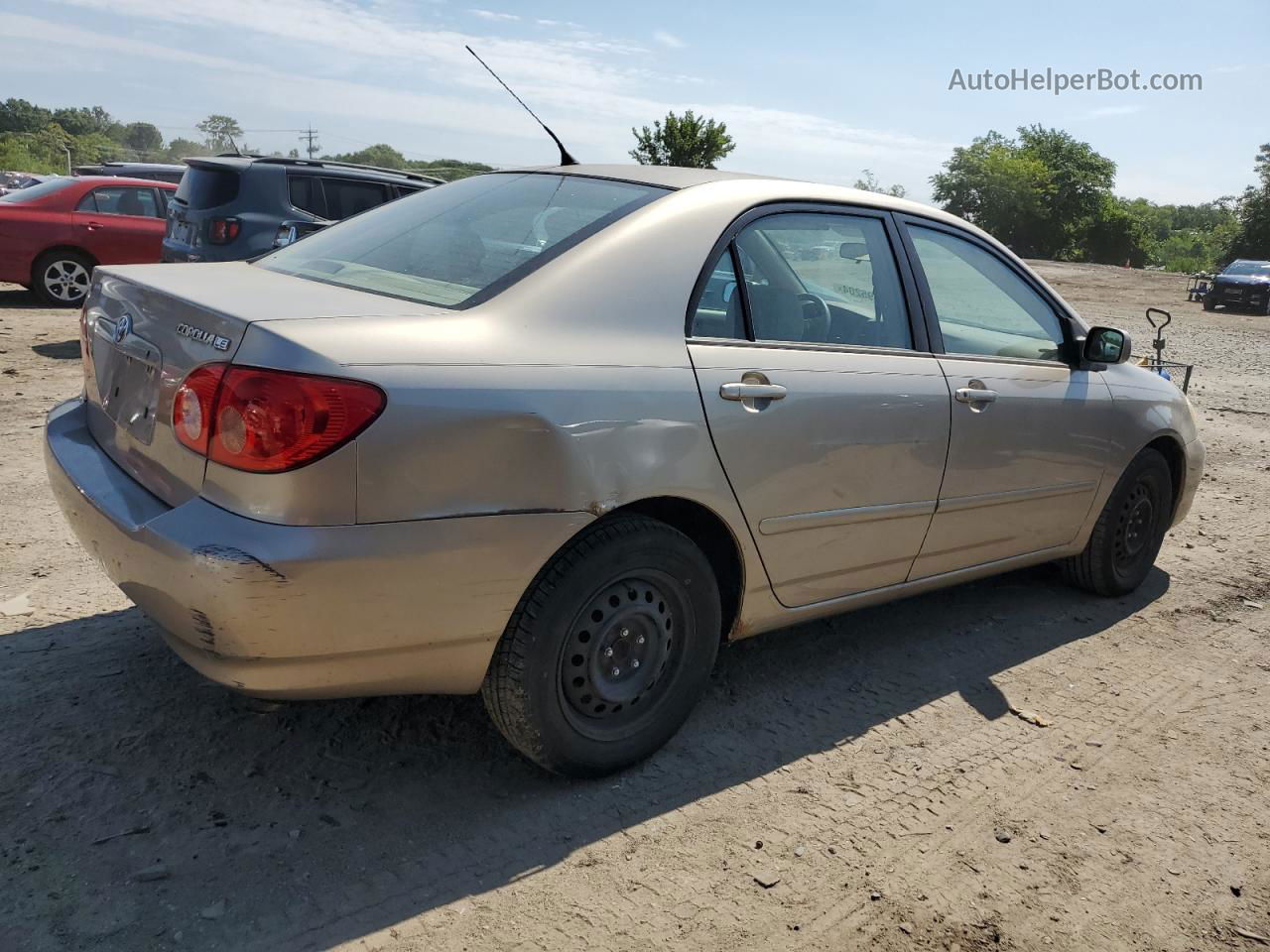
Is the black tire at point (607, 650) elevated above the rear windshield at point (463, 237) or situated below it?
below

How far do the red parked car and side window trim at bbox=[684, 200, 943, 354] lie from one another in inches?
412

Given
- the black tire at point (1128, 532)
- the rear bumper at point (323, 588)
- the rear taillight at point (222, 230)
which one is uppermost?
the rear taillight at point (222, 230)

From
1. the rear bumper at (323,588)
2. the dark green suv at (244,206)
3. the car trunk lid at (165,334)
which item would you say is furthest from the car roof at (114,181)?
the rear bumper at (323,588)

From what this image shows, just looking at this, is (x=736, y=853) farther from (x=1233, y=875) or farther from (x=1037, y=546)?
(x=1037, y=546)

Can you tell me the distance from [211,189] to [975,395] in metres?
8.09

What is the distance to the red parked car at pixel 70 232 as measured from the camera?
37.8ft

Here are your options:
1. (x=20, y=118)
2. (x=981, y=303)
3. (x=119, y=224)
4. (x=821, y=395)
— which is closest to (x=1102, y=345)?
(x=981, y=303)

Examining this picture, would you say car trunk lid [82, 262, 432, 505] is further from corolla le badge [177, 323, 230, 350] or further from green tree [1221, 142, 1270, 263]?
green tree [1221, 142, 1270, 263]

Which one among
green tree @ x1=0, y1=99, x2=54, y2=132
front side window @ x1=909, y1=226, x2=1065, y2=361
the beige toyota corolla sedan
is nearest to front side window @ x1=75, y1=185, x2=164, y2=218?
the beige toyota corolla sedan

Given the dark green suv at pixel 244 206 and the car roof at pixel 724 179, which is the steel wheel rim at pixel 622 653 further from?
the dark green suv at pixel 244 206

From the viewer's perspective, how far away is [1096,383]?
442 centimetres

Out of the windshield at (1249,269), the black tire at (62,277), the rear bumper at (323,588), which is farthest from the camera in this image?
the windshield at (1249,269)

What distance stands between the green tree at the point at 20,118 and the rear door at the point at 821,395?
407ft

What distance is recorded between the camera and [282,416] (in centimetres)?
232
